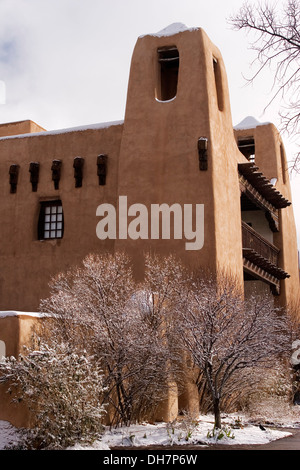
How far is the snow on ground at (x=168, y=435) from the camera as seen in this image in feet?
40.1

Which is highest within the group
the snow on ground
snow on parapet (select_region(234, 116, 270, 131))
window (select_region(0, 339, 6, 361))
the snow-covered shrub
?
snow on parapet (select_region(234, 116, 270, 131))

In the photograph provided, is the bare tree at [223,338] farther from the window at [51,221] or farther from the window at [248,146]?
the window at [248,146]

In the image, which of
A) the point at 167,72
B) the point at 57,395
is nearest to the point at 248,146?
the point at 167,72

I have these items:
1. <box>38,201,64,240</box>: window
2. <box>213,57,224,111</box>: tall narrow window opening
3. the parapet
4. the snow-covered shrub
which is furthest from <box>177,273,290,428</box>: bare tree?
the parapet

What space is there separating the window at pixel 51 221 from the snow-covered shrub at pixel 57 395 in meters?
9.53

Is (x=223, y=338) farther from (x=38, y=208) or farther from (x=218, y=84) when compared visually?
(x=218, y=84)

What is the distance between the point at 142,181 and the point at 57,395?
9.59m

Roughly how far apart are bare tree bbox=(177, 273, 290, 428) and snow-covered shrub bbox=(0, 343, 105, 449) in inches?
116

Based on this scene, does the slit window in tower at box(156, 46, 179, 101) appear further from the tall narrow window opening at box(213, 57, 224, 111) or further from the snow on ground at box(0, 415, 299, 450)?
the snow on ground at box(0, 415, 299, 450)

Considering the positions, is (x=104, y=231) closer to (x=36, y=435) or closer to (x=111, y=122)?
(x=111, y=122)

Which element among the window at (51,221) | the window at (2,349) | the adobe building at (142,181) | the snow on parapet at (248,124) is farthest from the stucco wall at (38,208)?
the snow on parapet at (248,124)

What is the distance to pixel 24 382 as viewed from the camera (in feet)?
39.5

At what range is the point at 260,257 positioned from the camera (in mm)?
23078

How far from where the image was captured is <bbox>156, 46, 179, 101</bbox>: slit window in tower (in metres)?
21.3
